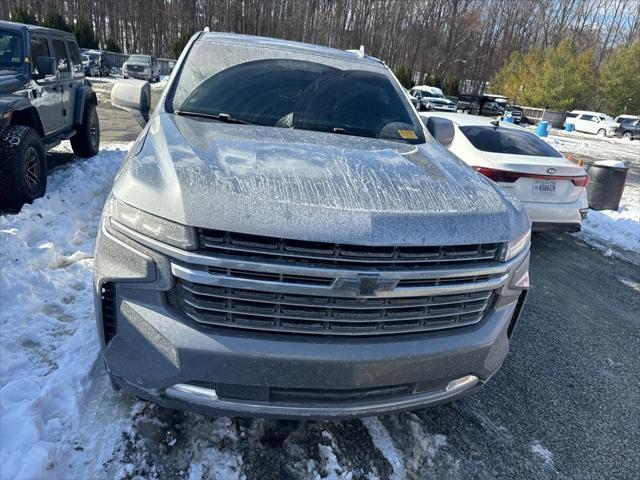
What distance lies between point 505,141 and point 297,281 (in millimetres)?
5302

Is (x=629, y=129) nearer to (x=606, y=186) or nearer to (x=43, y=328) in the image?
(x=606, y=186)

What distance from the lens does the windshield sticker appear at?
3252mm

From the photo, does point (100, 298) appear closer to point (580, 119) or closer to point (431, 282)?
point (431, 282)

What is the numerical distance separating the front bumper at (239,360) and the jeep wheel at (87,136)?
656 centimetres

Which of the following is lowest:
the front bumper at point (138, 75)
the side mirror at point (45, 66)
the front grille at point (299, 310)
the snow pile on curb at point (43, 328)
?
the front bumper at point (138, 75)

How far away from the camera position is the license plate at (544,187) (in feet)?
18.5

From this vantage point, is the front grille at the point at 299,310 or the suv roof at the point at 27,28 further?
the suv roof at the point at 27,28

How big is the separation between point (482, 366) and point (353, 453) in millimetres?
787

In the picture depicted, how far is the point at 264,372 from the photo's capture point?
185 centimetres

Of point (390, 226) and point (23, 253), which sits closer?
point (390, 226)

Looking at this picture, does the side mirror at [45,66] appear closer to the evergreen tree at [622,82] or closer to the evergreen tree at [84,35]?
the evergreen tree at [84,35]

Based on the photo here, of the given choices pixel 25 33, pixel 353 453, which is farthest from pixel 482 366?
pixel 25 33

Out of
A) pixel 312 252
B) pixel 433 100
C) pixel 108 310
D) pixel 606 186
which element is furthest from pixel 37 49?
pixel 433 100

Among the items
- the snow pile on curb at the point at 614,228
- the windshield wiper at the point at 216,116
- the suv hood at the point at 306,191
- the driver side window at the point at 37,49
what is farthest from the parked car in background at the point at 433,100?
the suv hood at the point at 306,191
